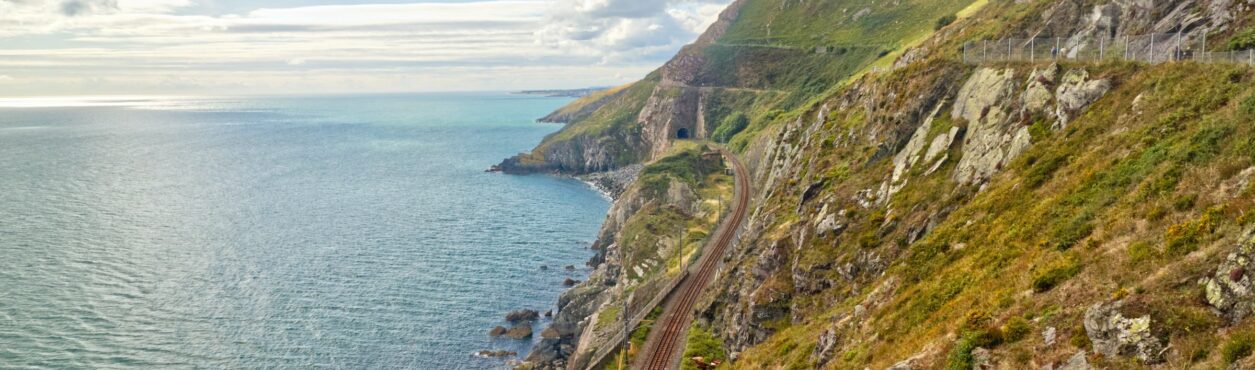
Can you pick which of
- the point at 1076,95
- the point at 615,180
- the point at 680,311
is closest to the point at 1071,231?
the point at 1076,95

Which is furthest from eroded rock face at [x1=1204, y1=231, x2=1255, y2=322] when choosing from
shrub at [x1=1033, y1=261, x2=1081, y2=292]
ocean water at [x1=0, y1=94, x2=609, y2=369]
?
ocean water at [x1=0, y1=94, x2=609, y2=369]

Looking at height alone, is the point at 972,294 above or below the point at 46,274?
above

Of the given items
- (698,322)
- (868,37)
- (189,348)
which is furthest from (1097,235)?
(868,37)

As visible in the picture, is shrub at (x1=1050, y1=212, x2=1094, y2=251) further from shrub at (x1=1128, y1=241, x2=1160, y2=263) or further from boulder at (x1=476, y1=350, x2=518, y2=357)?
boulder at (x1=476, y1=350, x2=518, y2=357)

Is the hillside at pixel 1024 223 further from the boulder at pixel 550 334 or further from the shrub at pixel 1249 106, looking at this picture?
the boulder at pixel 550 334

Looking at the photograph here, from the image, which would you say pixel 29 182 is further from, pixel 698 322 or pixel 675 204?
pixel 698 322
